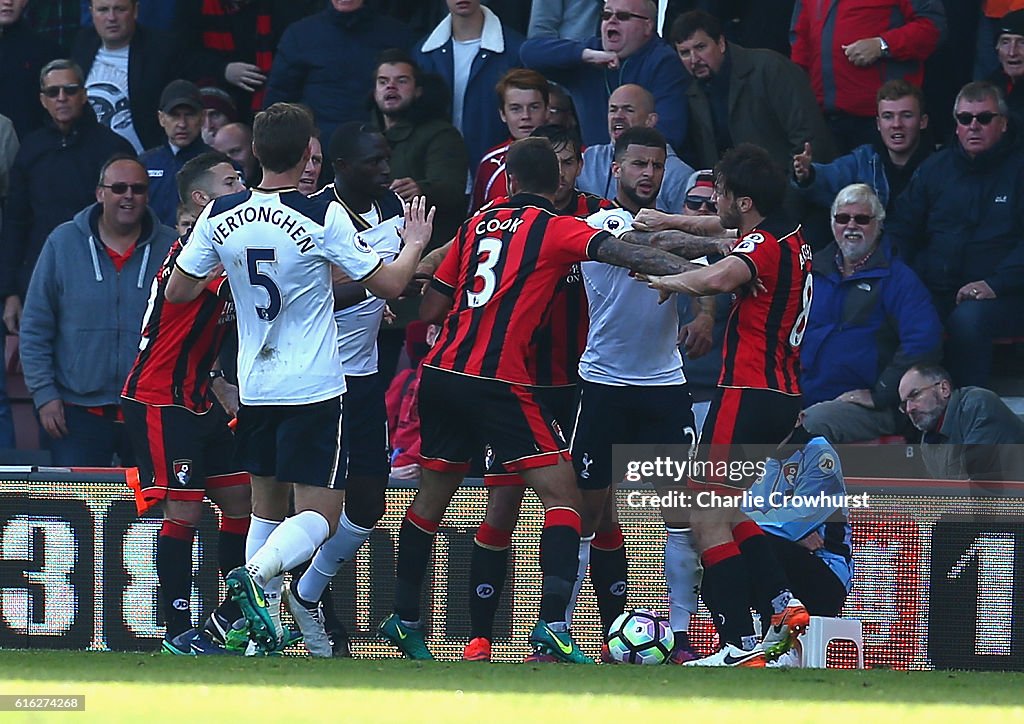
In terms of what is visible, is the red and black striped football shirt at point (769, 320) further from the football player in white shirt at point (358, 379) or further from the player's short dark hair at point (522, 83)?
the player's short dark hair at point (522, 83)

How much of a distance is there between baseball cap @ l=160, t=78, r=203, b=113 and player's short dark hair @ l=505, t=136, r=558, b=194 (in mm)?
3621

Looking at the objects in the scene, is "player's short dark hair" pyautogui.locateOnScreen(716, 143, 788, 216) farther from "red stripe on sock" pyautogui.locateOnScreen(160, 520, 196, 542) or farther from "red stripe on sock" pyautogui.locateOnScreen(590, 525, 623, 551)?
"red stripe on sock" pyautogui.locateOnScreen(160, 520, 196, 542)

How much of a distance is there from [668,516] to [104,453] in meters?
3.40

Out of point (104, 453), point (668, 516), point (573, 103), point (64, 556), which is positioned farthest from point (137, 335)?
point (668, 516)

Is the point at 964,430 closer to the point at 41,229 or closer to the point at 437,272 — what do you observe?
the point at 437,272

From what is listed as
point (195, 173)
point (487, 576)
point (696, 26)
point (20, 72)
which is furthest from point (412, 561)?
point (20, 72)

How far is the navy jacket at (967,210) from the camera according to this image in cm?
962

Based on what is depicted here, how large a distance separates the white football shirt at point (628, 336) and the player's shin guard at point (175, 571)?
180 centimetres

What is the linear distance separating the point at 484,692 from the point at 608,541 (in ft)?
6.14

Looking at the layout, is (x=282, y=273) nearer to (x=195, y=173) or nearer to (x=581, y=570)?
(x=195, y=173)

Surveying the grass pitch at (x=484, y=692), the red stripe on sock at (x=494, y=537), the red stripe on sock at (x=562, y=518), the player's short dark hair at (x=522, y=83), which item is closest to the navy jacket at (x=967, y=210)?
the player's short dark hair at (x=522, y=83)

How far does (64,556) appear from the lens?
7.85 m

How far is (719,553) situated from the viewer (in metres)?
7.04

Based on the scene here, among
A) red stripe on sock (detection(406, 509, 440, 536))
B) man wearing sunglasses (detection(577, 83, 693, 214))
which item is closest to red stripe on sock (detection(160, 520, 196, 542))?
red stripe on sock (detection(406, 509, 440, 536))
